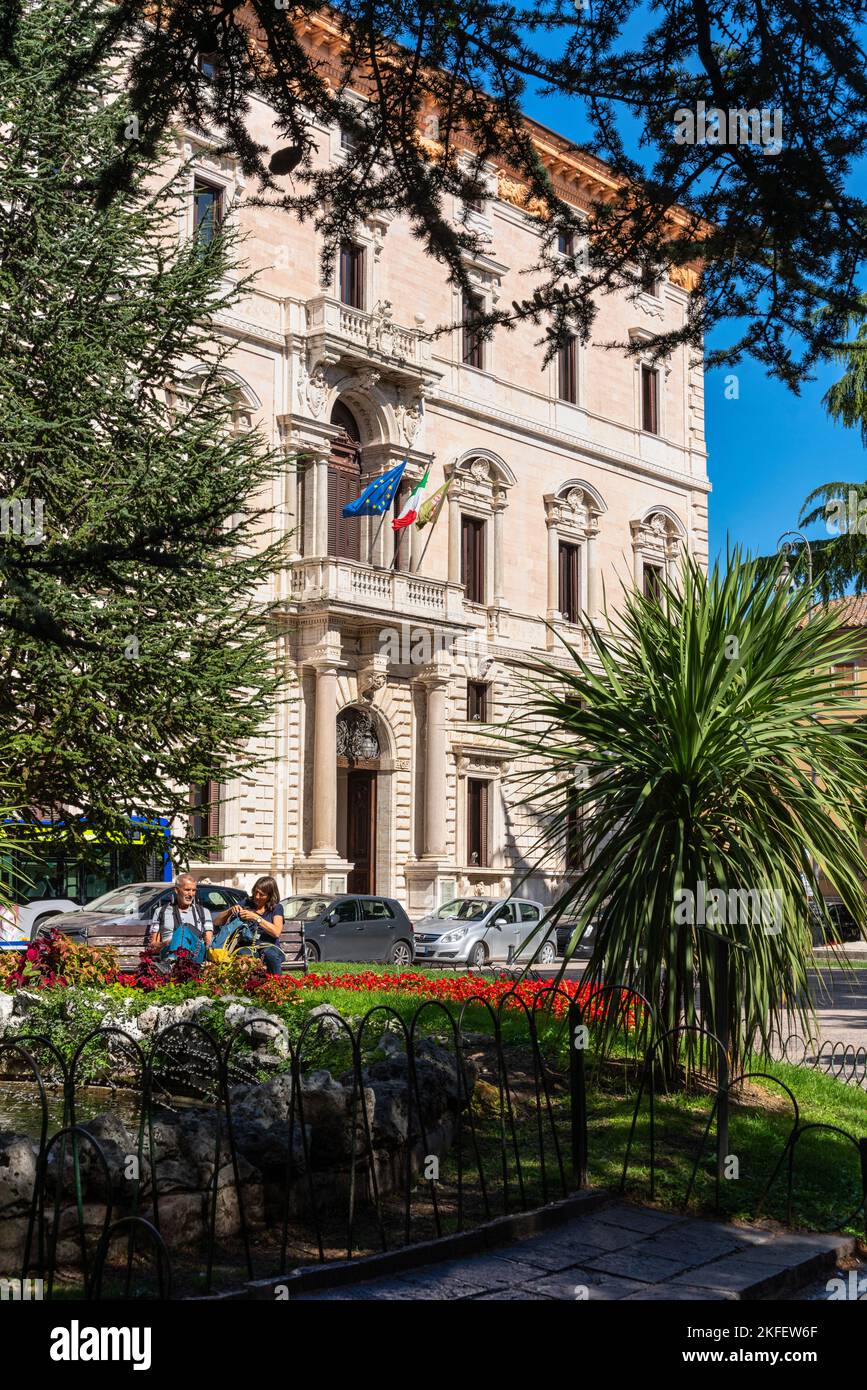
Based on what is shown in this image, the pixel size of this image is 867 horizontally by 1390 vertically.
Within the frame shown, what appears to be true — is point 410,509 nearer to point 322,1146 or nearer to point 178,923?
point 178,923

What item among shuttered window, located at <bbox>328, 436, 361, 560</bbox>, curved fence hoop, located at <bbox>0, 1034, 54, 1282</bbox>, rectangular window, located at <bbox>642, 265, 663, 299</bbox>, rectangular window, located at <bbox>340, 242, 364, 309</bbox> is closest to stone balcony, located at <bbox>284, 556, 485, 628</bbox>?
Result: shuttered window, located at <bbox>328, 436, 361, 560</bbox>

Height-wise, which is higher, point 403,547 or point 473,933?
point 403,547

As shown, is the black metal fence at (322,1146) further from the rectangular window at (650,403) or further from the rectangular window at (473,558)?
the rectangular window at (650,403)

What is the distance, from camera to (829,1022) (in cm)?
1642

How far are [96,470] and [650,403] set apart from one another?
27404 millimetres

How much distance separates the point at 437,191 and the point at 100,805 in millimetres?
11828

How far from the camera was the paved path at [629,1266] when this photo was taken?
521 centimetres

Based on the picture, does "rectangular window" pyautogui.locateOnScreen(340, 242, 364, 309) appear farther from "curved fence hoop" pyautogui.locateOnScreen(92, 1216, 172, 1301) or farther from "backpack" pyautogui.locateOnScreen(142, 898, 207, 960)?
"curved fence hoop" pyautogui.locateOnScreen(92, 1216, 172, 1301)

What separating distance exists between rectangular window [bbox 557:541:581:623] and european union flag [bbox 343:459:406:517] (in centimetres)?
925

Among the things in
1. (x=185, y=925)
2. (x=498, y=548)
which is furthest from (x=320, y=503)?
(x=185, y=925)

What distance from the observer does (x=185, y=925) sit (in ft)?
38.7

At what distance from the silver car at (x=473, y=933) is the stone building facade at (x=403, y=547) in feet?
7.81

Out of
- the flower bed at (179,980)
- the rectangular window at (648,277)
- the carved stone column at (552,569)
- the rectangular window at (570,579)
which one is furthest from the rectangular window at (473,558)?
the rectangular window at (648,277)

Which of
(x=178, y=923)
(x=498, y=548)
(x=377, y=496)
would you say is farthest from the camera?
(x=498, y=548)
